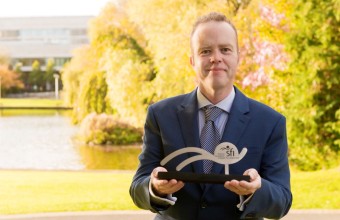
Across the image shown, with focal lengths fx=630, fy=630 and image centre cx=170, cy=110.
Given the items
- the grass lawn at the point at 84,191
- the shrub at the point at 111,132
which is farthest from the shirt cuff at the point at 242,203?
the shrub at the point at 111,132

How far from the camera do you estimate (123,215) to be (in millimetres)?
4109

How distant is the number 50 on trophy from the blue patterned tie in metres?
0.04

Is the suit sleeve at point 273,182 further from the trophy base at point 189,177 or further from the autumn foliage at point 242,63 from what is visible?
the autumn foliage at point 242,63

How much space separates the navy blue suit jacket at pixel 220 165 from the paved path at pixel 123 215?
9.44 ft

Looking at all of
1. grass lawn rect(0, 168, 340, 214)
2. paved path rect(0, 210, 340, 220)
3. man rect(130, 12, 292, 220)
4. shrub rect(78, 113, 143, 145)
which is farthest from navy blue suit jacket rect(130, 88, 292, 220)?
shrub rect(78, 113, 143, 145)

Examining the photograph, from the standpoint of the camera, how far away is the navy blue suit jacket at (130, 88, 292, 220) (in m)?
1.15

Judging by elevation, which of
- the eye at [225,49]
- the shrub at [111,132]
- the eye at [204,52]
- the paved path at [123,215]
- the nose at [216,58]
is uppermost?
the eye at [225,49]

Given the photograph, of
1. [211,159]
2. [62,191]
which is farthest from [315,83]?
[211,159]

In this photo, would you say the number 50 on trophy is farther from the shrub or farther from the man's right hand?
the shrub

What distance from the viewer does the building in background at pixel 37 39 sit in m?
7.22

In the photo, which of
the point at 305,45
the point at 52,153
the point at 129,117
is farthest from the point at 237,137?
the point at 129,117

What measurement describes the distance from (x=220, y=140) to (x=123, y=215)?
3.05 m

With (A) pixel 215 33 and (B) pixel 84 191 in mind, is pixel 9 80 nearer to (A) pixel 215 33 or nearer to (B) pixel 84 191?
(B) pixel 84 191

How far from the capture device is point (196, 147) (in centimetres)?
115
